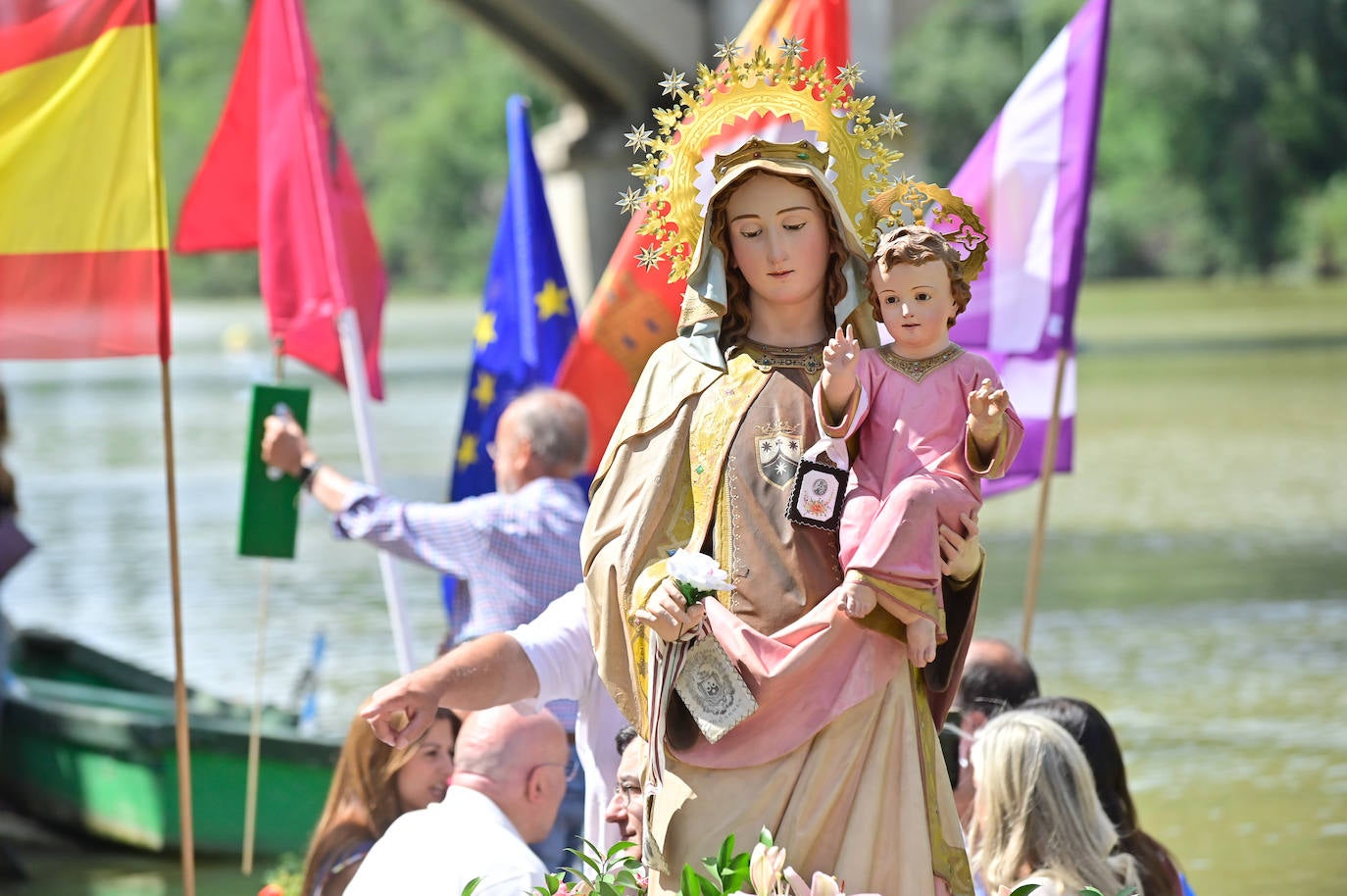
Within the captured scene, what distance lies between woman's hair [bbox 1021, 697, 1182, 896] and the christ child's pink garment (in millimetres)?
1415

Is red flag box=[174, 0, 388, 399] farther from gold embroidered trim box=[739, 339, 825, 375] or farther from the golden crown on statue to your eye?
gold embroidered trim box=[739, 339, 825, 375]

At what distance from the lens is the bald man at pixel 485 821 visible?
429 centimetres

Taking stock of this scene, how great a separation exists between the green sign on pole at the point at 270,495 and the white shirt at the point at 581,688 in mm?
1694

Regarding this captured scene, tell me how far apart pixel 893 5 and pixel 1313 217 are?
35.0m

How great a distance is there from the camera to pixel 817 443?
3.58 m

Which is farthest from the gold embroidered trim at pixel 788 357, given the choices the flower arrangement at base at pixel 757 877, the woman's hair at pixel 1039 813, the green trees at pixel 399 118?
the green trees at pixel 399 118

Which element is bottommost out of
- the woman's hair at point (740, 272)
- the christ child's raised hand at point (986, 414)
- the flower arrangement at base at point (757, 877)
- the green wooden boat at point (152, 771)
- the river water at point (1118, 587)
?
the river water at point (1118, 587)

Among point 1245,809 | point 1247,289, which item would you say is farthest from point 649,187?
point 1247,289

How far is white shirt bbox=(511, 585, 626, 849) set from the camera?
450cm

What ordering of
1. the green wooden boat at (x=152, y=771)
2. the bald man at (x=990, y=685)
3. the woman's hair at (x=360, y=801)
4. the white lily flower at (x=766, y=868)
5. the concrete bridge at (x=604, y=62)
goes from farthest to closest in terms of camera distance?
the concrete bridge at (x=604, y=62)
the green wooden boat at (x=152, y=771)
the bald man at (x=990, y=685)
the woman's hair at (x=360, y=801)
the white lily flower at (x=766, y=868)

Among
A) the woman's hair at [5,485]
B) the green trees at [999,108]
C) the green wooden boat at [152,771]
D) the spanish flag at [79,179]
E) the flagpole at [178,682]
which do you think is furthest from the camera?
the green trees at [999,108]

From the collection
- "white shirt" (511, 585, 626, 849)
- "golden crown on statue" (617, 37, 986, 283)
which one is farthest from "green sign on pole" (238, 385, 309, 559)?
"golden crown on statue" (617, 37, 986, 283)

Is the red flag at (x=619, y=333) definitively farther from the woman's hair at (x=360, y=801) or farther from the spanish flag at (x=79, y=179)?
the woman's hair at (x=360, y=801)

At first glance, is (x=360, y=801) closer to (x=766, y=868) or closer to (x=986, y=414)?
(x=766, y=868)
